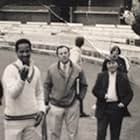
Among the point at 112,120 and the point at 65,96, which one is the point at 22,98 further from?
the point at 112,120

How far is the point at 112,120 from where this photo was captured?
889 centimetres

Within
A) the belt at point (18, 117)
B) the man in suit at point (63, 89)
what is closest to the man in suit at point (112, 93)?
the man in suit at point (63, 89)

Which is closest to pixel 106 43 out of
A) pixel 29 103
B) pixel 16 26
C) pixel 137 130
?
pixel 16 26

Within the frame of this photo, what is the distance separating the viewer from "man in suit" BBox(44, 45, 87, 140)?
870cm

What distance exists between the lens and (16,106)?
6.82m

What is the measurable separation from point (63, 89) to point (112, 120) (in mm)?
822

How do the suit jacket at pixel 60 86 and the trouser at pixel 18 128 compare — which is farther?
the suit jacket at pixel 60 86

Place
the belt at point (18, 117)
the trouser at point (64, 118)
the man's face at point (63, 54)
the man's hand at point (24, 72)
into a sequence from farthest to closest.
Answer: the trouser at point (64, 118), the man's face at point (63, 54), the belt at point (18, 117), the man's hand at point (24, 72)

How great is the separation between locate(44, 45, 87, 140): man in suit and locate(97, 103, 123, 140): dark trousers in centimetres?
37

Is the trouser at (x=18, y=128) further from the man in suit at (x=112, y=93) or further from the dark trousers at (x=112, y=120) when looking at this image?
the dark trousers at (x=112, y=120)

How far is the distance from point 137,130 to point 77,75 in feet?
10.2

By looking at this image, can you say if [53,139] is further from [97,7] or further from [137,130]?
[97,7]

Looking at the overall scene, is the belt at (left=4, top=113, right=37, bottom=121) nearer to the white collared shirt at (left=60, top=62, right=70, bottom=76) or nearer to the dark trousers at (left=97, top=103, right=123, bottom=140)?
the white collared shirt at (left=60, top=62, right=70, bottom=76)

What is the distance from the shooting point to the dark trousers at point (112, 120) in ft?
28.7
